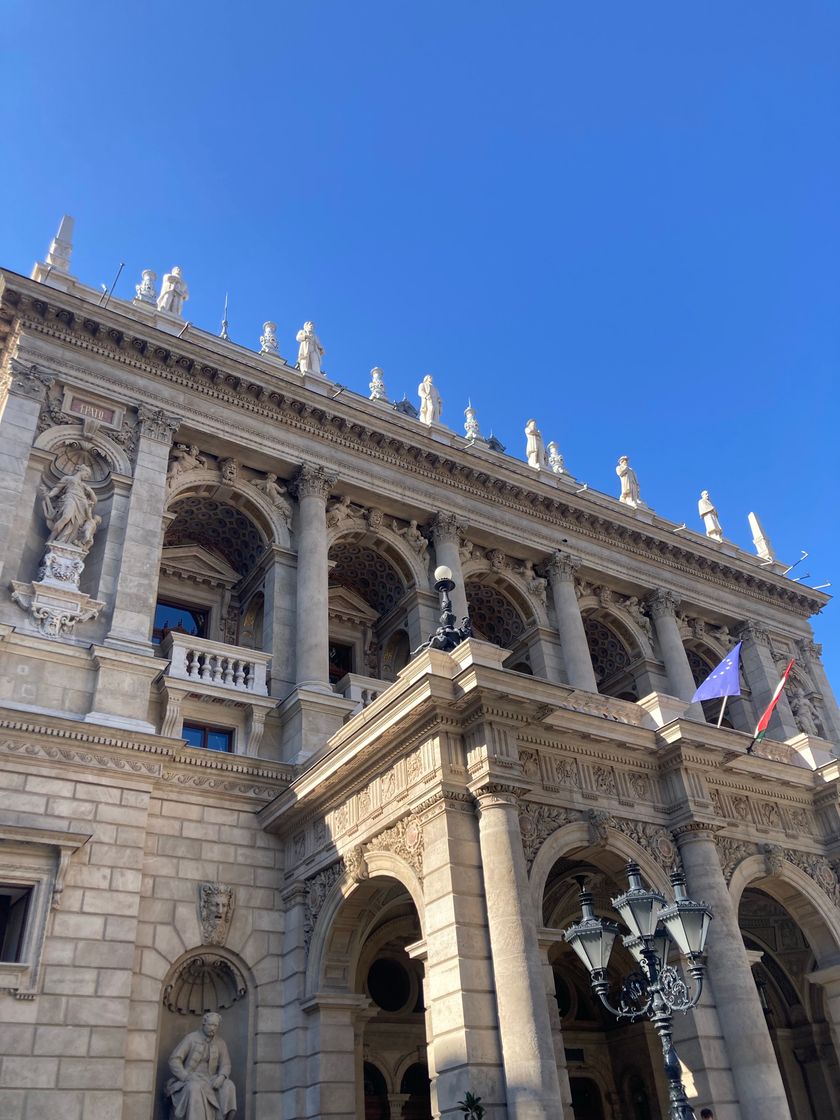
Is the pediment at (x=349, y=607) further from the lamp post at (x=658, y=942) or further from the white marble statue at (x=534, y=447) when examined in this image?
the lamp post at (x=658, y=942)

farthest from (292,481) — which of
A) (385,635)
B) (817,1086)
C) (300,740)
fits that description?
(817,1086)

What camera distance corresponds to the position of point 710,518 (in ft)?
137

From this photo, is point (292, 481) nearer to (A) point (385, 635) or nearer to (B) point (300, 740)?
(A) point (385, 635)

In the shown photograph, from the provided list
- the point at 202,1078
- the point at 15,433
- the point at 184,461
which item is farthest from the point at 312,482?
the point at 202,1078

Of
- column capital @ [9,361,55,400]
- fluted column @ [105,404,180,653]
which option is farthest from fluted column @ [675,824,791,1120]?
column capital @ [9,361,55,400]

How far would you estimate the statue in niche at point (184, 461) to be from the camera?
25156 mm

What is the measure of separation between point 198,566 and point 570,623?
11.7m

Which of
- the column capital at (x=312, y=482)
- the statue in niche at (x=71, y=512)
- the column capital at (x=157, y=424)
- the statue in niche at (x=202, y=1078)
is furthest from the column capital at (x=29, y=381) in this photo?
the statue in niche at (x=202, y=1078)

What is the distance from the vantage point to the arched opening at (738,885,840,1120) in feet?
80.1

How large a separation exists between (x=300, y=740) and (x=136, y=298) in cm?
1414

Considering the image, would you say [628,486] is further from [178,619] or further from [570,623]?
[178,619]

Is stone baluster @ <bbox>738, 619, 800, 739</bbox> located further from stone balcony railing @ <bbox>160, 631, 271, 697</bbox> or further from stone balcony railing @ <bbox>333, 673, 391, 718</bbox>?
stone balcony railing @ <bbox>160, 631, 271, 697</bbox>

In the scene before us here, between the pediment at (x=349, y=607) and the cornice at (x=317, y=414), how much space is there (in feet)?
13.8

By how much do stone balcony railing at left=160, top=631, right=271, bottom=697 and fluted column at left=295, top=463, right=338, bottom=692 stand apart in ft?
3.34
